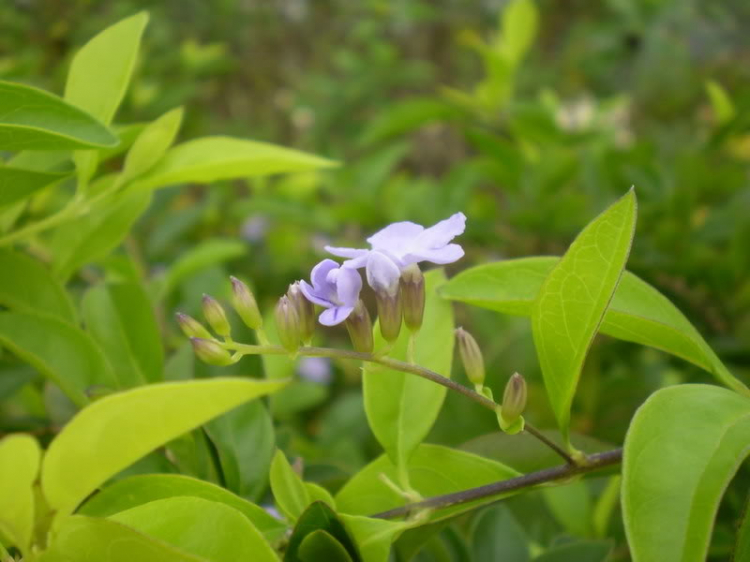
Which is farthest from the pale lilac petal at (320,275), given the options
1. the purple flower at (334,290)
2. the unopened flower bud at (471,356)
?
the unopened flower bud at (471,356)

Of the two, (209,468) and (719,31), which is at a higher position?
(719,31)

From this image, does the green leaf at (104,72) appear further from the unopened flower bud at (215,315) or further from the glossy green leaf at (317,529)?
the glossy green leaf at (317,529)

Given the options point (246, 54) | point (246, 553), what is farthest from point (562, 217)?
point (246, 54)

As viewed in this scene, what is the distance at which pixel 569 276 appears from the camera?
23.5 inches

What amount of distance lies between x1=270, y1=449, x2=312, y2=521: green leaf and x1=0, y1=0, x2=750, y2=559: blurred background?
8.2 inches

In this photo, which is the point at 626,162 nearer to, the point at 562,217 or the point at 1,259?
the point at 562,217

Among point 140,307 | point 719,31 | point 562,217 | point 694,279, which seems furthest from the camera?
point 719,31

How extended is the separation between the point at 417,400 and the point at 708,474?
0.26m

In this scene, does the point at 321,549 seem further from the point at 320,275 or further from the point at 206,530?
the point at 320,275

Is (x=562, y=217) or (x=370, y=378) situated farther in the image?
(x=562, y=217)

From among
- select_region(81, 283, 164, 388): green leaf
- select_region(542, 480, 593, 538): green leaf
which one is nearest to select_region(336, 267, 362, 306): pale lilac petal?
select_region(81, 283, 164, 388): green leaf

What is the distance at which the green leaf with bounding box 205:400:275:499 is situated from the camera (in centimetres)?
74

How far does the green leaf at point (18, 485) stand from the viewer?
0.47m

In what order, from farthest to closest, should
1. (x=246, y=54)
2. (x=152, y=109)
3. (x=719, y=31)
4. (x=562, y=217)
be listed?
(x=246, y=54) < (x=719, y=31) < (x=152, y=109) < (x=562, y=217)
